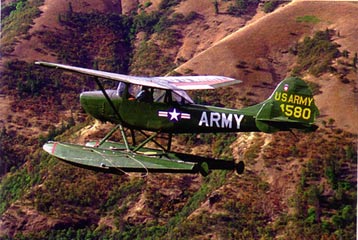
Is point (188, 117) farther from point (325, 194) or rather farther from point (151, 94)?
point (325, 194)

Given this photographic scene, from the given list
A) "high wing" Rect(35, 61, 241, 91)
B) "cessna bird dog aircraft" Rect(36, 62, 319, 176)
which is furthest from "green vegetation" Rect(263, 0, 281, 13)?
"cessna bird dog aircraft" Rect(36, 62, 319, 176)

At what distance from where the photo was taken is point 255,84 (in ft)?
249

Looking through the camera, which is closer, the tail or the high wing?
the high wing

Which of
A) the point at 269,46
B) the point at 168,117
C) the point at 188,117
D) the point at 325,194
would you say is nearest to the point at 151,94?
the point at 168,117

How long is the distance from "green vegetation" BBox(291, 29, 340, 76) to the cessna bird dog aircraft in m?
51.5

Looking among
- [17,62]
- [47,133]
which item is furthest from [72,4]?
[47,133]

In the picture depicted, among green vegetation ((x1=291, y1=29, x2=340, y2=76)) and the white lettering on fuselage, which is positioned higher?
the white lettering on fuselage

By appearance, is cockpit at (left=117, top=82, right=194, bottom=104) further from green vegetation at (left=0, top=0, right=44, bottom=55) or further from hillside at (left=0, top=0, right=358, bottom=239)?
green vegetation at (left=0, top=0, right=44, bottom=55)

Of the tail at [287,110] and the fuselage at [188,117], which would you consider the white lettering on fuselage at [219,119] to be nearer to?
the fuselage at [188,117]

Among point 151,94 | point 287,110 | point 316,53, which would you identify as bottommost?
point 316,53

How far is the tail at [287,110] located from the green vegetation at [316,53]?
168ft

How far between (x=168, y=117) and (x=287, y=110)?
12.6 feet

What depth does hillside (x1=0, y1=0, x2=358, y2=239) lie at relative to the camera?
59344 millimetres

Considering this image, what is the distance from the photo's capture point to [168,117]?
2266 centimetres
